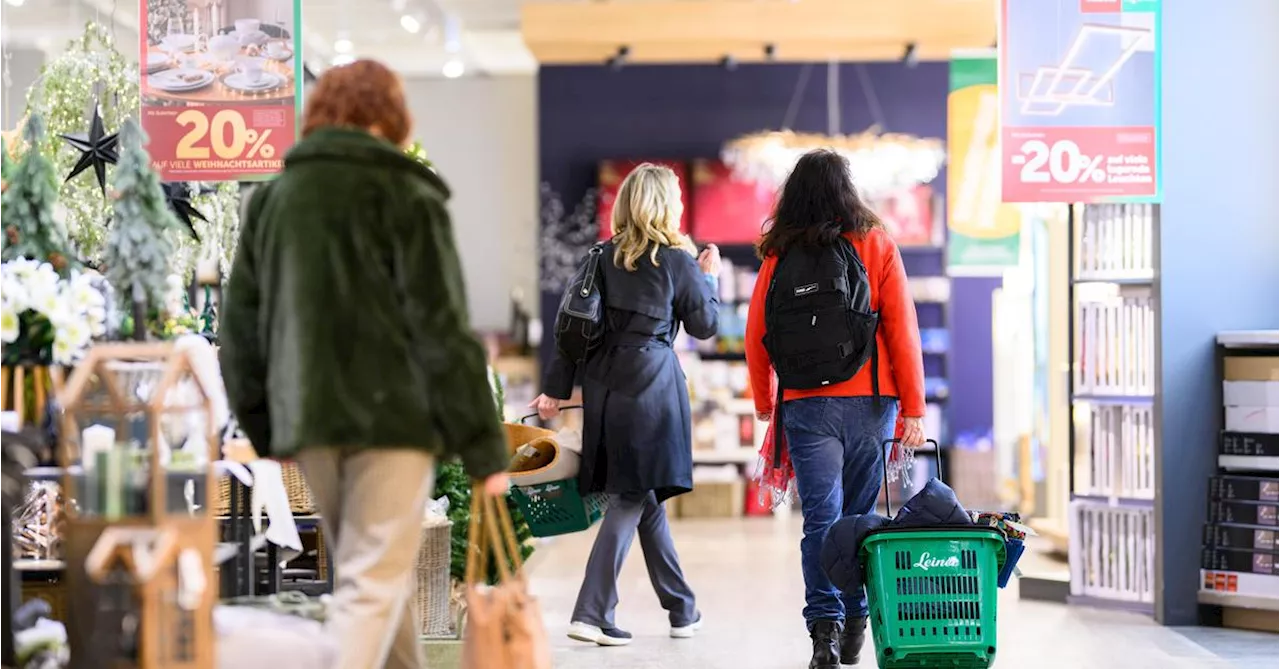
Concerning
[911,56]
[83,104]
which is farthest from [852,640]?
[911,56]

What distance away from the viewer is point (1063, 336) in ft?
27.5

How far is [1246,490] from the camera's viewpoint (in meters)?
5.89

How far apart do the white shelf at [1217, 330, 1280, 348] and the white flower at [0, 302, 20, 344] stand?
423 centimetres

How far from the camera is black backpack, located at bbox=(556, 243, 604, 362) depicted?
18.1ft

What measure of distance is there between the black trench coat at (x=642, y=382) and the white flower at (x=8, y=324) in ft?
7.16

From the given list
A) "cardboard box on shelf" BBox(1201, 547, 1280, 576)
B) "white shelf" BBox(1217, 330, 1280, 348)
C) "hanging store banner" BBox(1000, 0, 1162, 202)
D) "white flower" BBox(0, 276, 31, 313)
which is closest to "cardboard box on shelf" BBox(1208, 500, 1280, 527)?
"cardboard box on shelf" BBox(1201, 547, 1280, 576)

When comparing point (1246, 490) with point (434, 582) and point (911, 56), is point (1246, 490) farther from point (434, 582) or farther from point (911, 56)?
point (911, 56)

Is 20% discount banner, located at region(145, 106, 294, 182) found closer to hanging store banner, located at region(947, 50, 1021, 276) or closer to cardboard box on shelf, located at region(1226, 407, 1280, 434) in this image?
cardboard box on shelf, located at region(1226, 407, 1280, 434)

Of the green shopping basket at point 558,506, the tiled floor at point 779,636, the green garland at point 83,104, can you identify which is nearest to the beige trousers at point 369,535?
the tiled floor at point 779,636

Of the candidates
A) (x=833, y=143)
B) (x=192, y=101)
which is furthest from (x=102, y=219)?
(x=833, y=143)

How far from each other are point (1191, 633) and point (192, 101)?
3939 mm

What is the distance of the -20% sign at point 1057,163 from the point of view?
19.5 ft

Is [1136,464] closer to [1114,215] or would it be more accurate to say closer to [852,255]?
[1114,215]

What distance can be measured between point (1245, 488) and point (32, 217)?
13.9 feet
